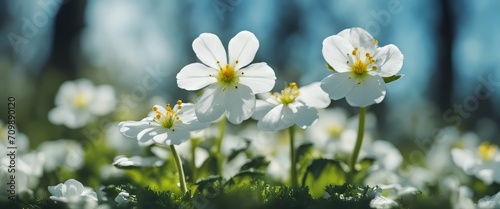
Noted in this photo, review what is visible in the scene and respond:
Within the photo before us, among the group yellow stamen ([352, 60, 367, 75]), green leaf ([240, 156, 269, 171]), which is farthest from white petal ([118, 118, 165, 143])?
yellow stamen ([352, 60, 367, 75])

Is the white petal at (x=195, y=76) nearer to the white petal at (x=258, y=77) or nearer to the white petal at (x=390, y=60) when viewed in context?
the white petal at (x=258, y=77)

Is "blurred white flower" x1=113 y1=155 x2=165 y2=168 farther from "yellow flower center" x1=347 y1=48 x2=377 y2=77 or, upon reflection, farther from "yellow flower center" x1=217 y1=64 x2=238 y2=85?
"yellow flower center" x1=347 y1=48 x2=377 y2=77

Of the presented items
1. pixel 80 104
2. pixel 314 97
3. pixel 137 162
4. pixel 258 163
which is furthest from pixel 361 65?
pixel 80 104

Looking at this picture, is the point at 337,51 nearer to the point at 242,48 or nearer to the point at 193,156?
the point at 242,48

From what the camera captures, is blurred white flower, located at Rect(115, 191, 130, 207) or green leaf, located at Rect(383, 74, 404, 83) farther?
green leaf, located at Rect(383, 74, 404, 83)

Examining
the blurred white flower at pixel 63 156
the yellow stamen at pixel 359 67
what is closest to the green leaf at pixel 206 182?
the yellow stamen at pixel 359 67
